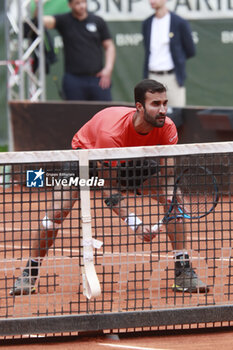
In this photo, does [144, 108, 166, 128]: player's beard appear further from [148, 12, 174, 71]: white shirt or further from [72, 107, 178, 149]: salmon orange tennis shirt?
[148, 12, 174, 71]: white shirt

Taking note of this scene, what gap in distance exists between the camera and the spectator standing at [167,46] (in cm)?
1124

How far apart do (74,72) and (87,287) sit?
7572 millimetres

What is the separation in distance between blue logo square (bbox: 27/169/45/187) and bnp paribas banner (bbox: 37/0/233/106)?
1019 centimetres

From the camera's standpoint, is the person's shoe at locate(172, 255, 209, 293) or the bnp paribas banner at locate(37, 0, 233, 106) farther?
the bnp paribas banner at locate(37, 0, 233, 106)

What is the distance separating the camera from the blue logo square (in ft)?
14.6

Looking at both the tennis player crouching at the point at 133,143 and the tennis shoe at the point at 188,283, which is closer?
the tennis player crouching at the point at 133,143

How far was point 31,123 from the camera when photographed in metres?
11.2

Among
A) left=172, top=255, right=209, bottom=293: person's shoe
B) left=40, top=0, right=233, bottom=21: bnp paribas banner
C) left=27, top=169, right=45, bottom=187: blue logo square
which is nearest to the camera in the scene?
left=27, top=169, right=45, bottom=187: blue logo square

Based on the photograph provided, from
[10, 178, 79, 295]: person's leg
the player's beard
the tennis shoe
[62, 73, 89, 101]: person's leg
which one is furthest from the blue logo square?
[62, 73, 89, 101]: person's leg

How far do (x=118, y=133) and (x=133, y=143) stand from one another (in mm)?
178

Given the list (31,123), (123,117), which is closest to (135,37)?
(31,123)

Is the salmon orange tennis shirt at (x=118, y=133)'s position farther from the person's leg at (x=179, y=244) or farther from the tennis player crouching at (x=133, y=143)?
the person's leg at (x=179, y=244)

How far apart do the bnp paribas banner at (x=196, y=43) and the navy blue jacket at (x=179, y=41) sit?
11.0ft

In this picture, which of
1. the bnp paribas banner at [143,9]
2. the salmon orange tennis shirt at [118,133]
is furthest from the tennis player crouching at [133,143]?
the bnp paribas banner at [143,9]
